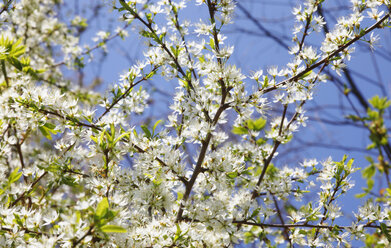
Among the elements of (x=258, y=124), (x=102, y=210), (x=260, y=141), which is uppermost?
(x=258, y=124)

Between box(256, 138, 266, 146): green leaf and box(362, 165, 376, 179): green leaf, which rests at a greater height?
box(362, 165, 376, 179): green leaf

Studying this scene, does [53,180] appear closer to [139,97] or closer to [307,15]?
[139,97]

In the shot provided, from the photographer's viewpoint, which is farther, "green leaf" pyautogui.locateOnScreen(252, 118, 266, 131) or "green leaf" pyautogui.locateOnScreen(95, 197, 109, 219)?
"green leaf" pyautogui.locateOnScreen(252, 118, 266, 131)

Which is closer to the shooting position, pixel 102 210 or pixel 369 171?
pixel 102 210

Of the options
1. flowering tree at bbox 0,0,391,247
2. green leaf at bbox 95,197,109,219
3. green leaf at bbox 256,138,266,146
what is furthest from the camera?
green leaf at bbox 256,138,266,146

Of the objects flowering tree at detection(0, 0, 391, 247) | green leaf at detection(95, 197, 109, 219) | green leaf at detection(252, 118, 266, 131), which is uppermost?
green leaf at detection(252, 118, 266, 131)

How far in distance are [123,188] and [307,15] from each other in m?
1.24

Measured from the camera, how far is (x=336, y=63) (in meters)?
1.65

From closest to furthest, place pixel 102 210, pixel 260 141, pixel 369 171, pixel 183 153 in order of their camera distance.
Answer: pixel 102 210 < pixel 183 153 < pixel 260 141 < pixel 369 171

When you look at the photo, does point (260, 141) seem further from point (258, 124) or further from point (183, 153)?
point (183, 153)

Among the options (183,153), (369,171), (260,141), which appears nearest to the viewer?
(183,153)

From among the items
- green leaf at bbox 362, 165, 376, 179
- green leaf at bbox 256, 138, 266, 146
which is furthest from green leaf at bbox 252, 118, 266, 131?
green leaf at bbox 362, 165, 376, 179

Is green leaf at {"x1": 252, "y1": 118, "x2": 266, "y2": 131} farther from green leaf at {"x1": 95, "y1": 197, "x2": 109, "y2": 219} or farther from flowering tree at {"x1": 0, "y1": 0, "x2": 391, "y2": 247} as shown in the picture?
green leaf at {"x1": 95, "y1": 197, "x2": 109, "y2": 219}

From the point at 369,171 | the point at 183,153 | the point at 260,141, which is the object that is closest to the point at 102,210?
the point at 183,153
